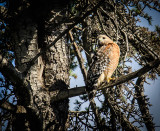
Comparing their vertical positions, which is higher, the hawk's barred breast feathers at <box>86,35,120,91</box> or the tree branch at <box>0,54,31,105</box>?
the hawk's barred breast feathers at <box>86,35,120,91</box>

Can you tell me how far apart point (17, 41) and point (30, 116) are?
1.28 meters

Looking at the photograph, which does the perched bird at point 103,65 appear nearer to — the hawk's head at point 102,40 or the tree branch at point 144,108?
the hawk's head at point 102,40

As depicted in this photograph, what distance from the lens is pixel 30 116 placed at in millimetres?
2125

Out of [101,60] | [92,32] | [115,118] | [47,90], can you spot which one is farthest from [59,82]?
[92,32]

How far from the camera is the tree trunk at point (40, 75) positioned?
217cm

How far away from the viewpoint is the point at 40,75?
2438 millimetres

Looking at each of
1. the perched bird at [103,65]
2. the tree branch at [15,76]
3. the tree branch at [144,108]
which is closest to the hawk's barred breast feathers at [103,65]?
the perched bird at [103,65]

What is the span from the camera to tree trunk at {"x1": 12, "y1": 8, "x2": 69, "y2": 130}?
7.11 feet

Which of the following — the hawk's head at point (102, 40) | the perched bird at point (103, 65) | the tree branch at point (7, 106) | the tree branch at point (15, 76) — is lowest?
the tree branch at point (7, 106)

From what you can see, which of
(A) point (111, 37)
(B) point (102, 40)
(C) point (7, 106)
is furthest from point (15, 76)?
(B) point (102, 40)

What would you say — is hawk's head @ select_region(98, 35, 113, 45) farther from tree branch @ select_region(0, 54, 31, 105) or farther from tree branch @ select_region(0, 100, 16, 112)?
tree branch @ select_region(0, 100, 16, 112)

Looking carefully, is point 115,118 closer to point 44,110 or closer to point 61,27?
point 44,110

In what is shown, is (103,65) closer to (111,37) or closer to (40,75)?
(111,37)

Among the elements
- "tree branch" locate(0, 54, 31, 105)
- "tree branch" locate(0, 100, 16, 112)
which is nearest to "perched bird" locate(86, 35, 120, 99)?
"tree branch" locate(0, 54, 31, 105)
